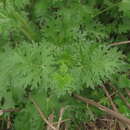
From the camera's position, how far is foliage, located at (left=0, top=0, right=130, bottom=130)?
1874 mm

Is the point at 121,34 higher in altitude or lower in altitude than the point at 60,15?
lower

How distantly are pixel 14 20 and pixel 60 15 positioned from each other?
50 cm

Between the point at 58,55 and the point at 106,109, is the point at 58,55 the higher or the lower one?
the higher one

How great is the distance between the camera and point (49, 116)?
6.76 feet

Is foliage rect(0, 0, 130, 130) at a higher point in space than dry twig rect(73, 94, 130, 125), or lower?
higher

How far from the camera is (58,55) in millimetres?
1934

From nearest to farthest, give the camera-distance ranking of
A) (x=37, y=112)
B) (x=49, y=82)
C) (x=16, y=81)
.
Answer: (x=49, y=82) < (x=16, y=81) < (x=37, y=112)

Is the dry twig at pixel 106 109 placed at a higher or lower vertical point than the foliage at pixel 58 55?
lower

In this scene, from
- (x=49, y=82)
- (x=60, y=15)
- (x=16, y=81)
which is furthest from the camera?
(x=60, y=15)

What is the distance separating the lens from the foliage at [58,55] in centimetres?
187

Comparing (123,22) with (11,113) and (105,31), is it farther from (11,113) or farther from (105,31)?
(11,113)

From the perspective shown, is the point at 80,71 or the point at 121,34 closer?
the point at 80,71

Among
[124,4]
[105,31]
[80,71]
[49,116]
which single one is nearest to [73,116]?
[49,116]

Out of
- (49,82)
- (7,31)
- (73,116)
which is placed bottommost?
(73,116)
